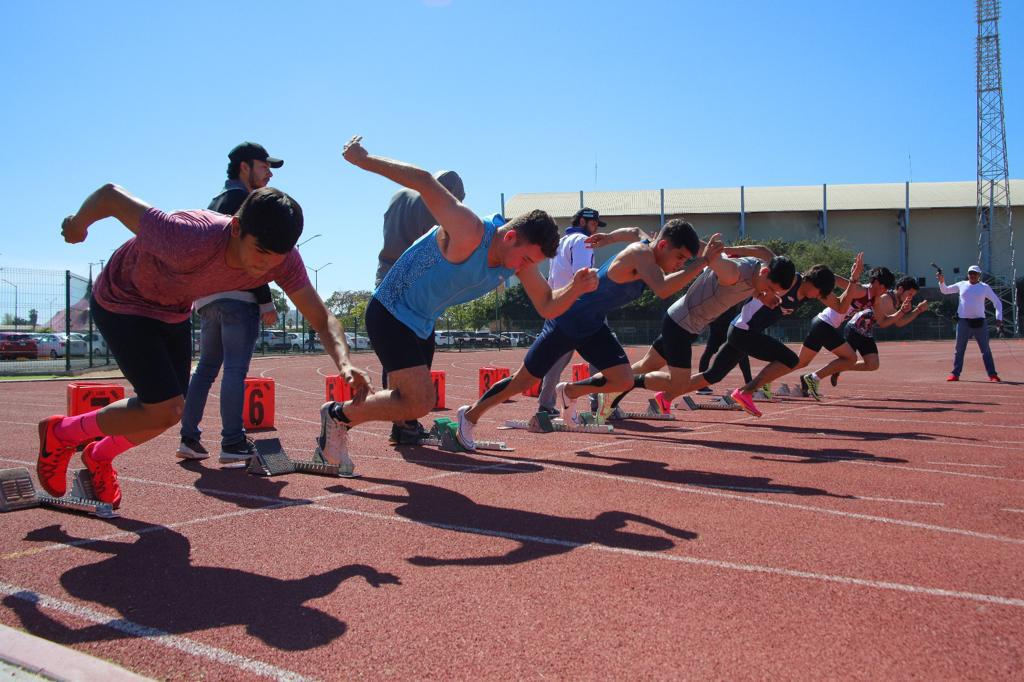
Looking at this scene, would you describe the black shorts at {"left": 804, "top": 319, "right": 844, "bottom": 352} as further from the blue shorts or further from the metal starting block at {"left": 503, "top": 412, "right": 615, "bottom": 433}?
the blue shorts

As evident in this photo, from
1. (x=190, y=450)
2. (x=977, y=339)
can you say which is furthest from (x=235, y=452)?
(x=977, y=339)

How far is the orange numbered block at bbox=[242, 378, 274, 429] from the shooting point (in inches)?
321

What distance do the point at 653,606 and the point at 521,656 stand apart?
0.65m

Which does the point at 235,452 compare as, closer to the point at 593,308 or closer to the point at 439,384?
the point at 593,308

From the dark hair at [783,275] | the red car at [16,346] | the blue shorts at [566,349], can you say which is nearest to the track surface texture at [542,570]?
the blue shorts at [566,349]

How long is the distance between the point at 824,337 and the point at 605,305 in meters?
5.39

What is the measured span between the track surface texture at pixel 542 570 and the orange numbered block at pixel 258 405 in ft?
6.10

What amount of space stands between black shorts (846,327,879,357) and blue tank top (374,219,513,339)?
28.1ft

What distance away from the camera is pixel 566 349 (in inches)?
271

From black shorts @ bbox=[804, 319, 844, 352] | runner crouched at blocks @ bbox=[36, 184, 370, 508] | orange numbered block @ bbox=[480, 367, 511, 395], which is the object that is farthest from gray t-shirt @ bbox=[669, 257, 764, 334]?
runner crouched at blocks @ bbox=[36, 184, 370, 508]

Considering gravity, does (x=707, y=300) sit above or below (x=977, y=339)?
above

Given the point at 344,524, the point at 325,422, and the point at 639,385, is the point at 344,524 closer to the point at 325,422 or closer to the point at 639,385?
the point at 325,422

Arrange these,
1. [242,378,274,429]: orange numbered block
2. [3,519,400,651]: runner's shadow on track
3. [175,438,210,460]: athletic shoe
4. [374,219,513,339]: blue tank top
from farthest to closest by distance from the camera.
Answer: [242,378,274,429]: orange numbered block < [175,438,210,460]: athletic shoe < [374,219,513,339]: blue tank top < [3,519,400,651]: runner's shadow on track

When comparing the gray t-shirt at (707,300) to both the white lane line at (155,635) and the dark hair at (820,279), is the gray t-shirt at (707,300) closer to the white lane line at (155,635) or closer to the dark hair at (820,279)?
the dark hair at (820,279)
